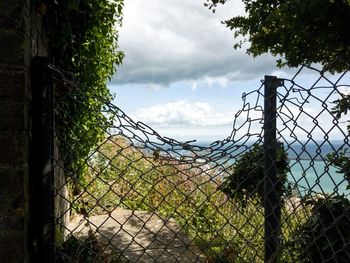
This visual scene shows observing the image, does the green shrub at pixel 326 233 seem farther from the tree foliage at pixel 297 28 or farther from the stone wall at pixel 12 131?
the tree foliage at pixel 297 28

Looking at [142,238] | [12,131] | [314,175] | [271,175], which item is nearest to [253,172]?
[314,175]

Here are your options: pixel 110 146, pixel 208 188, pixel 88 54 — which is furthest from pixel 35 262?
pixel 110 146

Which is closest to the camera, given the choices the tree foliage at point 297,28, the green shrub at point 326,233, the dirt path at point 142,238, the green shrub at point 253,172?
the green shrub at point 326,233

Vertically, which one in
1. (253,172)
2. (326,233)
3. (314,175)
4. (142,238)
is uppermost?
(142,238)

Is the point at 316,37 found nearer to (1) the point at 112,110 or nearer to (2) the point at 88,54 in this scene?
(2) the point at 88,54

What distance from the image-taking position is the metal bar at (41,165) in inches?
60.3

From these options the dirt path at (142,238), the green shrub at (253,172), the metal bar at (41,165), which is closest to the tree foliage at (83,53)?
the dirt path at (142,238)

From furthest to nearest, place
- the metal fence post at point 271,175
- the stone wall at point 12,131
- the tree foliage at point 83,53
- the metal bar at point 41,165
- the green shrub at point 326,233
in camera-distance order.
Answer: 1. the tree foliage at point 83,53
2. the green shrub at point 326,233
3. the metal fence post at point 271,175
4. the metal bar at point 41,165
5. the stone wall at point 12,131

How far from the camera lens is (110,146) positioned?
284 inches

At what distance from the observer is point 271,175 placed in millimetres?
1987

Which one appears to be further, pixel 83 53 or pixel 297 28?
pixel 297 28

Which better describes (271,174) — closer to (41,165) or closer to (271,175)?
(271,175)

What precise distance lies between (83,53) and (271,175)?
3.16m

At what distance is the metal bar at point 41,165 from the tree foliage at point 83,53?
1507 millimetres
